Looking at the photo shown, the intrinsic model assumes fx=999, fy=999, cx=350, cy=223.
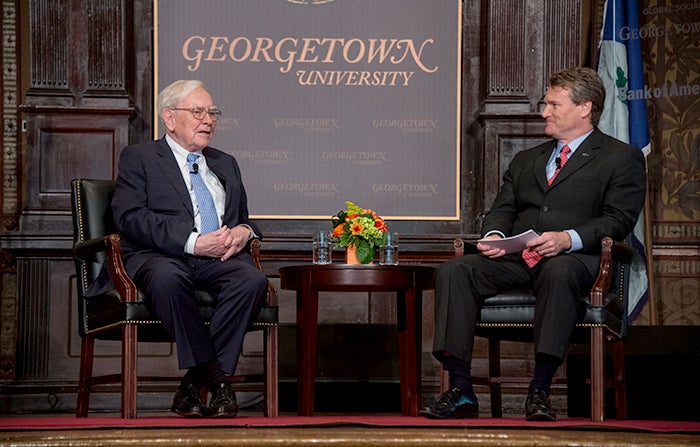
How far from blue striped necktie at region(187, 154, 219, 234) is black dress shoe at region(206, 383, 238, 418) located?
0.74 m

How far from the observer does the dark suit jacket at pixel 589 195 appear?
13.1ft

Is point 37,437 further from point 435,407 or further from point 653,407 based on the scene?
point 653,407

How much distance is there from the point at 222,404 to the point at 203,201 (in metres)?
0.94

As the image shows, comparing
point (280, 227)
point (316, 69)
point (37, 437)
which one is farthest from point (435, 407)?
point (316, 69)

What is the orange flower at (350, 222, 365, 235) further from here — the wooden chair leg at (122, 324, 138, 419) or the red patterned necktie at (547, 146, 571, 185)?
the wooden chair leg at (122, 324, 138, 419)

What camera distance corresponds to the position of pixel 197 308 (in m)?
3.80

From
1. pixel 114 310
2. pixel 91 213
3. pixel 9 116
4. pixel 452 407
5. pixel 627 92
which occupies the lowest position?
Answer: pixel 452 407

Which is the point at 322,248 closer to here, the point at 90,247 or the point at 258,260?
the point at 258,260

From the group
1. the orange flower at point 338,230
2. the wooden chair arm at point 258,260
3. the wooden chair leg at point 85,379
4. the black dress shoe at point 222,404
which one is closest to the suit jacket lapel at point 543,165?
the orange flower at point 338,230

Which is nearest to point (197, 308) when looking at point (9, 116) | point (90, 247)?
point (90, 247)

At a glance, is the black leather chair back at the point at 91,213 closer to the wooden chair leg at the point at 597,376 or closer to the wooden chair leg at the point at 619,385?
the wooden chair leg at the point at 597,376

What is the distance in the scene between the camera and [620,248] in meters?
3.90

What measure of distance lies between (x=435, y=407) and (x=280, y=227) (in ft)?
7.25

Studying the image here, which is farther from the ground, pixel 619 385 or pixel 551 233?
pixel 551 233
